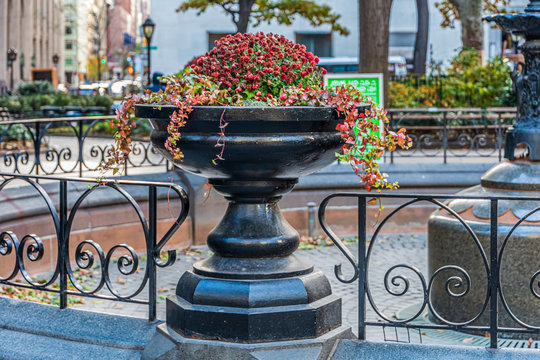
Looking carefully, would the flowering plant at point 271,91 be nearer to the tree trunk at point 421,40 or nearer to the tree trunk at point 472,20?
the tree trunk at point 421,40

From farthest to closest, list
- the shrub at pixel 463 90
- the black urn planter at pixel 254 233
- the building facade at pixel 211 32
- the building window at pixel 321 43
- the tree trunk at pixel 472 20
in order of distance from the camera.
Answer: the building window at pixel 321 43, the building facade at pixel 211 32, the tree trunk at pixel 472 20, the shrub at pixel 463 90, the black urn planter at pixel 254 233

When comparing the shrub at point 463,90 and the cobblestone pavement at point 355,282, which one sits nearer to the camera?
the cobblestone pavement at point 355,282

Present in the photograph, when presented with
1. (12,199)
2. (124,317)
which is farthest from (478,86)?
(124,317)

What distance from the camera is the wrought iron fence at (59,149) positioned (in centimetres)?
995

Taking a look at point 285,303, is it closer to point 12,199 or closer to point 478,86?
point 12,199

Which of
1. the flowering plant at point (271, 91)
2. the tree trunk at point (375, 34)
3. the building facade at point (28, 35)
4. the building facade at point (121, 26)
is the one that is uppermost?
the building facade at point (121, 26)

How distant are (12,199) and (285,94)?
5.45m

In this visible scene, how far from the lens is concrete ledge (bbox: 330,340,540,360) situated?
4074 millimetres

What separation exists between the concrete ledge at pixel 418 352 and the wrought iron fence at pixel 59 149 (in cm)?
545

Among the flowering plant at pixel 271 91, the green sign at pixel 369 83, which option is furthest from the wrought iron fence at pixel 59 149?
the flowering plant at pixel 271 91

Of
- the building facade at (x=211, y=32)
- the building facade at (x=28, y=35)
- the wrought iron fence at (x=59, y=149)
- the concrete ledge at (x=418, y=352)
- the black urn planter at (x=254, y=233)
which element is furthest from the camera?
the building facade at (x=28, y=35)

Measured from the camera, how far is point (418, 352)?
4.14 meters

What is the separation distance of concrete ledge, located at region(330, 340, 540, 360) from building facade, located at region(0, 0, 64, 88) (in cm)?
5460

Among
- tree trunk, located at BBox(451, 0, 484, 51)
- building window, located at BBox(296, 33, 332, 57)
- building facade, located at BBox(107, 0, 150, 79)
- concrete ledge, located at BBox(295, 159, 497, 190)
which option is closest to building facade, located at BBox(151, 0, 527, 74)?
building window, located at BBox(296, 33, 332, 57)
